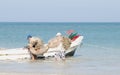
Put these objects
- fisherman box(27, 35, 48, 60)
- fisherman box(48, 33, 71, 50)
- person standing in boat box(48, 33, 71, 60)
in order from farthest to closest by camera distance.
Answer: fisherman box(48, 33, 71, 50)
person standing in boat box(48, 33, 71, 60)
fisherman box(27, 35, 48, 60)

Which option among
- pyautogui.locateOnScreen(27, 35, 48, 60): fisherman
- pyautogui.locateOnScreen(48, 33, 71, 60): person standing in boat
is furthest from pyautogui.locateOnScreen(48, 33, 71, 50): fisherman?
pyautogui.locateOnScreen(27, 35, 48, 60): fisherman

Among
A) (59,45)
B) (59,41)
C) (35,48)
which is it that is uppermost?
(59,41)

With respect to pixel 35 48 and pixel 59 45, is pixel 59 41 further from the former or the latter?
pixel 35 48

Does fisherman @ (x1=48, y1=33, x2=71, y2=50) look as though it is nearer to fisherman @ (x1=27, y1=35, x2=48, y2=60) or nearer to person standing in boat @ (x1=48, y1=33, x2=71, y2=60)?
person standing in boat @ (x1=48, y1=33, x2=71, y2=60)

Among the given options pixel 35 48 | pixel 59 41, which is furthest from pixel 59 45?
pixel 35 48

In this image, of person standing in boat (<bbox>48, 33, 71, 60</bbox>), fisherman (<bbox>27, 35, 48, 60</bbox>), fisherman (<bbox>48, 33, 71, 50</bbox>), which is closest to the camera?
fisherman (<bbox>27, 35, 48, 60</bbox>)

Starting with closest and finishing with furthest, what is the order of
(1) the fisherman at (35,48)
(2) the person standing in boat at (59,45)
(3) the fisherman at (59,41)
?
(1) the fisherman at (35,48) < (2) the person standing in boat at (59,45) < (3) the fisherman at (59,41)

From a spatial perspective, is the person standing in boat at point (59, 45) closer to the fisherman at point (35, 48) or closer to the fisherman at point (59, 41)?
the fisherman at point (59, 41)

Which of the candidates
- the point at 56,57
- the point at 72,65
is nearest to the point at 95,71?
the point at 72,65

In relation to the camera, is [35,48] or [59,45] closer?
[35,48]

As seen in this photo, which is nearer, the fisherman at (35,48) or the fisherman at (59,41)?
the fisherman at (35,48)

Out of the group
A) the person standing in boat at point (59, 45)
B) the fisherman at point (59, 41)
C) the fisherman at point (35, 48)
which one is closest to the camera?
the fisherman at point (35, 48)

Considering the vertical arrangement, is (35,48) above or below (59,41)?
below

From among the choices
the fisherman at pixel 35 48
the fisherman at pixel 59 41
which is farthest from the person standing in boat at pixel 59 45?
the fisherman at pixel 35 48
